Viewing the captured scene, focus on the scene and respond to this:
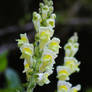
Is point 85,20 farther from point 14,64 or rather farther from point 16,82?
point 16,82

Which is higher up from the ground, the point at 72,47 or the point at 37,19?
the point at 37,19

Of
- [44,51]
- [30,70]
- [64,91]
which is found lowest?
[64,91]

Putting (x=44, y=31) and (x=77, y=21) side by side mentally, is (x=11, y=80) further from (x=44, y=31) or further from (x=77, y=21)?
(x=44, y=31)

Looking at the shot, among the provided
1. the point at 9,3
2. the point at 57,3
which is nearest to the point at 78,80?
the point at 57,3

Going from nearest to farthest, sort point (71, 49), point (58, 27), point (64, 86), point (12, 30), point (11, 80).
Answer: point (64, 86) < point (71, 49) < point (11, 80) < point (12, 30) < point (58, 27)

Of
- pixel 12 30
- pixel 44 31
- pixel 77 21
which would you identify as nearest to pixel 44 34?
pixel 44 31

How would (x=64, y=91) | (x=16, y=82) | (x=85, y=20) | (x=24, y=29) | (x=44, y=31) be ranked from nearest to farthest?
1. (x=44, y=31)
2. (x=64, y=91)
3. (x=16, y=82)
4. (x=24, y=29)
5. (x=85, y=20)

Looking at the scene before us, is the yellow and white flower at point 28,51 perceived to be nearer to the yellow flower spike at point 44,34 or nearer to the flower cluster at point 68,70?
the yellow flower spike at point 44,34
